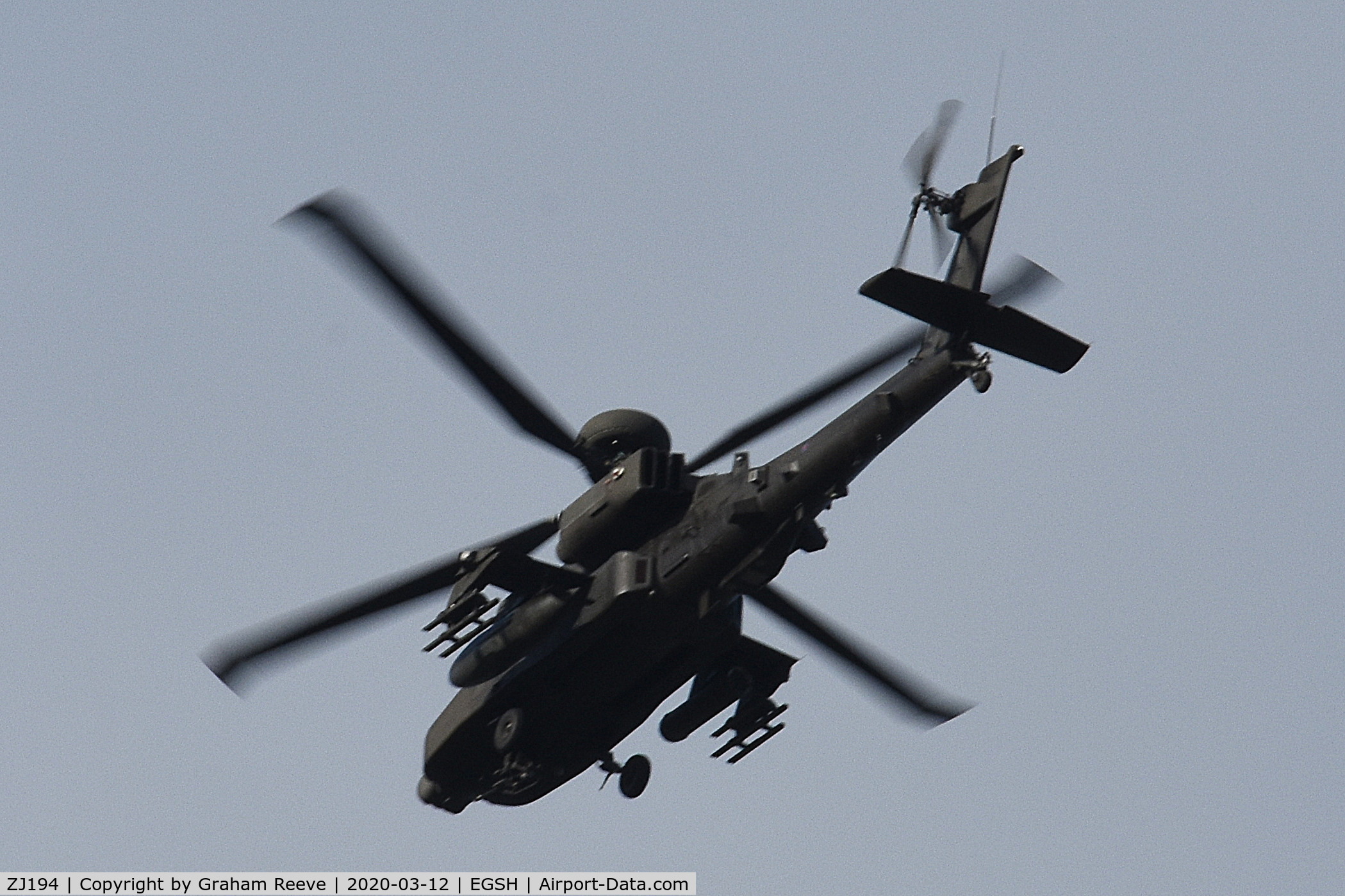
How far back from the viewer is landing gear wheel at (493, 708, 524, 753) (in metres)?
23.0

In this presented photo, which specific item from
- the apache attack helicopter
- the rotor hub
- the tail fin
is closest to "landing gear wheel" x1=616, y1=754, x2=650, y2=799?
the apache attack helicopter

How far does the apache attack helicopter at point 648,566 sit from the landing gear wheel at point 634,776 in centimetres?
2

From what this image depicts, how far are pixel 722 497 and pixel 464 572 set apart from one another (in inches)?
118

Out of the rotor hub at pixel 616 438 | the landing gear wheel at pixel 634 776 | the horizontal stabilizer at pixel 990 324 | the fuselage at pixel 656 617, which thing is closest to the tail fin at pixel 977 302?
the horizontal stabilizer at pixel 990 324

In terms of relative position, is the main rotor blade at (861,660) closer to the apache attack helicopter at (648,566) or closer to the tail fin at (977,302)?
the apache attack helicopter at (648,566)

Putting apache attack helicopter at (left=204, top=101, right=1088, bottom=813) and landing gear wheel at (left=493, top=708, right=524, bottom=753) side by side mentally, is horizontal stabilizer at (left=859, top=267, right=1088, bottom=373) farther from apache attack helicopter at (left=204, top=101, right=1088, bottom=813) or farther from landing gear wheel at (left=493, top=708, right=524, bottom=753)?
landing gear wheel at (left=493, top=708, right=524, bottom=753)

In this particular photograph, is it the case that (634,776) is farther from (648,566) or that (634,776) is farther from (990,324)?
(990,324)

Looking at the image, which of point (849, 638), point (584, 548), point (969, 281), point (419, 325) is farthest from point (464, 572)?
point (969, 281)

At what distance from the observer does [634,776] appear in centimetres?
2384

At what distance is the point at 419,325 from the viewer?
20438mm

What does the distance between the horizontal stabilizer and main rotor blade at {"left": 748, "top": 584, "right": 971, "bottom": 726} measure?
412cm

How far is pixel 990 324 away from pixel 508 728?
7536 millimetres

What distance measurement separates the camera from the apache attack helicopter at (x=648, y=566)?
66.9 feet

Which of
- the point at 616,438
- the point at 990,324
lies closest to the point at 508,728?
the point at 616,438
